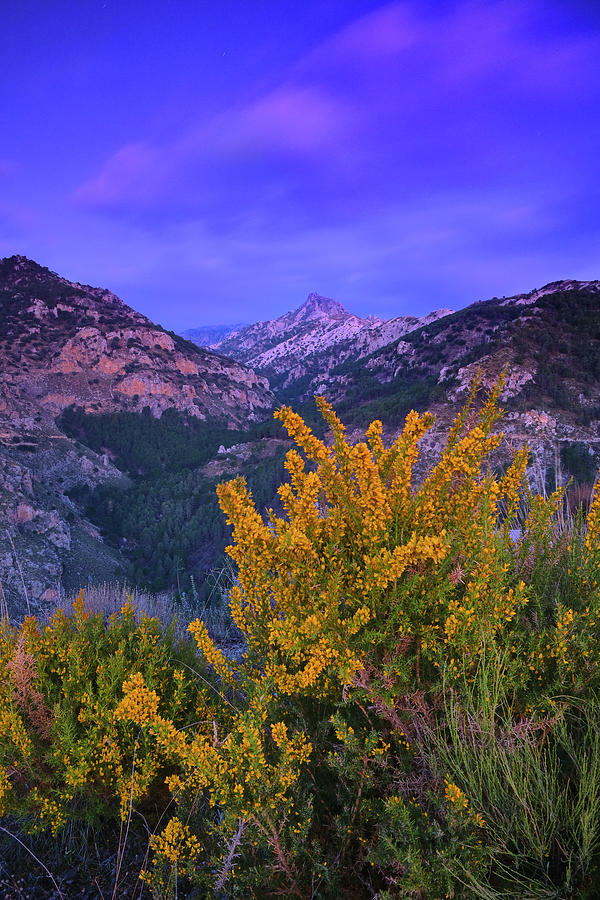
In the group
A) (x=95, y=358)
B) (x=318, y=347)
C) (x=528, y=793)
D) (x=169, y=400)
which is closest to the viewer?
(x=528, y=793)

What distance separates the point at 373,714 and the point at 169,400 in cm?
5761

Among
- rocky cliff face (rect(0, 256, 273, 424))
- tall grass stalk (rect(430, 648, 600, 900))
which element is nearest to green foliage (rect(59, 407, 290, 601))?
rocky cliff face (rect(0, 256, 273, 424))

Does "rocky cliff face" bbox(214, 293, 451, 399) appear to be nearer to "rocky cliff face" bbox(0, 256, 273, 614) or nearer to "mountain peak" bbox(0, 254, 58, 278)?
"rocky cliff face" bbox(0, 256, 273, 614)

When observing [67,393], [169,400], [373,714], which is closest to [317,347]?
[169,400]

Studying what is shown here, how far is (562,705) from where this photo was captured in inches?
70.7

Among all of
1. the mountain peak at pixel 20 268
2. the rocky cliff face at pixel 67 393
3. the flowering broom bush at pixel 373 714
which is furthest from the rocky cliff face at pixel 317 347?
the flowering broom bush at pixel 373 714

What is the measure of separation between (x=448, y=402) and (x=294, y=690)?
28374mm

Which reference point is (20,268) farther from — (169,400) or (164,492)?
(164,492)

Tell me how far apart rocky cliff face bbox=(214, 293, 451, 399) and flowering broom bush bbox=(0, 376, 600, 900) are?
70.3 m

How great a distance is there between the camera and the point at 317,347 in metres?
119

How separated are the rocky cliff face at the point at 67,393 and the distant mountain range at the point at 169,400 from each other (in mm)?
150

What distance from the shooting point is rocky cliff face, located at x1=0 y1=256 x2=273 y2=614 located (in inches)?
866

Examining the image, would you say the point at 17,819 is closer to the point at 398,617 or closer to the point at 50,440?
the point at 398,617

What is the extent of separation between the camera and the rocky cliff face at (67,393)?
2198 cm
